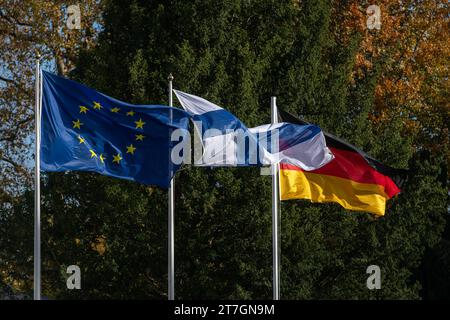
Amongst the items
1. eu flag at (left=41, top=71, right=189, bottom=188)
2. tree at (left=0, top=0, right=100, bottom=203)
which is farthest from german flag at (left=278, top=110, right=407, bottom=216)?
tree at (left=0, top=0, right=100, bottom=203)

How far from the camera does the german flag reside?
1936 centimetres

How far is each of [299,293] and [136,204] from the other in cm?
399

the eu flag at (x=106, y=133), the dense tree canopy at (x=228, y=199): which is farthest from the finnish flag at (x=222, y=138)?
the dense tree canopy at (x=228, y=199)

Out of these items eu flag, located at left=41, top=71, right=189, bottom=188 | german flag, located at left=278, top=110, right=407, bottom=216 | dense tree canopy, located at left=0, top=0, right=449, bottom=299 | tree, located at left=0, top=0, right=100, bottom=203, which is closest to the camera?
eu flag, located at left=41, top=71, right=189, bottom=188

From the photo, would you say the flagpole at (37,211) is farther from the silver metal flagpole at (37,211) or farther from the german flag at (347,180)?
the german flag at (347,180)

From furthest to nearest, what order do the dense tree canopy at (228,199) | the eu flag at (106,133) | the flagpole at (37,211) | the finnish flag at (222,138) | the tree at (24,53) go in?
the tree at (24,53), the dense tree canopy at (228,199), the finnish flag at (222,138), the eu flag at (106,133), the flagpole at (37,211)

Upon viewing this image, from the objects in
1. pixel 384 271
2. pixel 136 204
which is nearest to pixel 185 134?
pixel 136 204

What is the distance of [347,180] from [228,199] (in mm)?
5213

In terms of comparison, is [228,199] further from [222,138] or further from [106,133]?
[106,133]

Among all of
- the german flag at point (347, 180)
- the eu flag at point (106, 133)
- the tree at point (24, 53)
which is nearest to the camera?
the eu flag at point (106, 133)

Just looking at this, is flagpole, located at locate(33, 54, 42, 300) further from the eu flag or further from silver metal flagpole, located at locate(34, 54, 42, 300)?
the eu flag

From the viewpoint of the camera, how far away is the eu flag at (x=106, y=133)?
1762cm

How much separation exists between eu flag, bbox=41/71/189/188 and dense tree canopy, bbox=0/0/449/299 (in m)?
5.64

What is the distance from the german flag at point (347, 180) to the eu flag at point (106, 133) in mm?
2577
